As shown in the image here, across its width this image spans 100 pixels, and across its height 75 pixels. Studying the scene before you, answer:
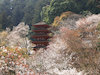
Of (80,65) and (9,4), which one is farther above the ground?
(9,4)

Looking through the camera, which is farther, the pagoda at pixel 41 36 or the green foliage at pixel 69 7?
the green foliage at pixel 69 7

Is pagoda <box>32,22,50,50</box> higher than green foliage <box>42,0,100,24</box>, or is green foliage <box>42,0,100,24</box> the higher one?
green foliage <box>42,0,100,24</box>

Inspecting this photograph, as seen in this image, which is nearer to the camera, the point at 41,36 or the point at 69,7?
the point at 41,36

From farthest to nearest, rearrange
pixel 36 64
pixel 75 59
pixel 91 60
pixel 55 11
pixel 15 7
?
pixel 15 7 → pixel 55 11 → pixel 75 59 → pixel 91 60 → pixel 36 64

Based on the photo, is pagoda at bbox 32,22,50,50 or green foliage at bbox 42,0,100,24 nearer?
pagoda at bbox 32,22,50,50

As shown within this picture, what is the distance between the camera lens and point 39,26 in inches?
588

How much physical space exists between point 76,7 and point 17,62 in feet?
50.0

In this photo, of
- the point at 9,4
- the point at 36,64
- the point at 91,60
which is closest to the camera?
the point at 36,64

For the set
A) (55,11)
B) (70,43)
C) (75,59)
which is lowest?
(75,59)

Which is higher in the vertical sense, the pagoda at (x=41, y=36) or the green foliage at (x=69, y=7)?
the green foliage at (x=69, y=7)

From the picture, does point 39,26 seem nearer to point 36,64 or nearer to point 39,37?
point 39,37

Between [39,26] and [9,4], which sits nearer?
[39,26]

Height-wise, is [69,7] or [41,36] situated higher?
[69,7]

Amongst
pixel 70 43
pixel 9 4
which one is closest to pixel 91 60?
pixel 70 43
